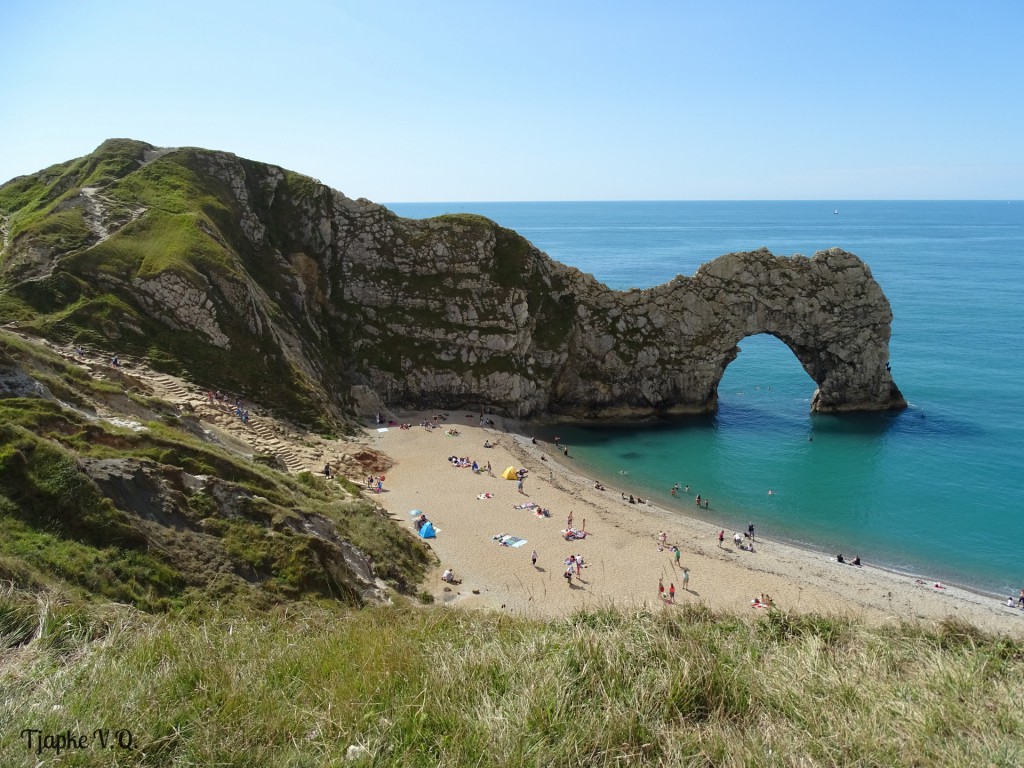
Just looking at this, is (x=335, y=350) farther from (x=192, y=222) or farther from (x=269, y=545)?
(x=269, y=545)

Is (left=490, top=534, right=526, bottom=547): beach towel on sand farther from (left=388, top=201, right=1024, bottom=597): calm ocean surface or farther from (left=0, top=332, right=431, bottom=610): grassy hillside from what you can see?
(left=388, top=201, right=1024, bottom=597): calm ocean surface

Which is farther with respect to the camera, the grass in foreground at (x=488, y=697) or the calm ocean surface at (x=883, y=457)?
the calm ocean surface at (x=883, y=457)

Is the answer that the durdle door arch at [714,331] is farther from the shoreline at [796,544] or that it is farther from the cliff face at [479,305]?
the shoreline at [796,544]

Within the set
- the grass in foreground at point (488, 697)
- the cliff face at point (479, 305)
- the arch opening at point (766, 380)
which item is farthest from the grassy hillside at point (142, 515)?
the arch opening at point (766, 380)

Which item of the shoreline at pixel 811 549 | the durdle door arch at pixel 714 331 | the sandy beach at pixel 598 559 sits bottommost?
the shoreline at pixel 811 549

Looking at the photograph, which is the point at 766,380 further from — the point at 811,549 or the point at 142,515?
the point at 142,515

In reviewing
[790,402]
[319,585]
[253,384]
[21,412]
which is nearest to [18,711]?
[319,585]
